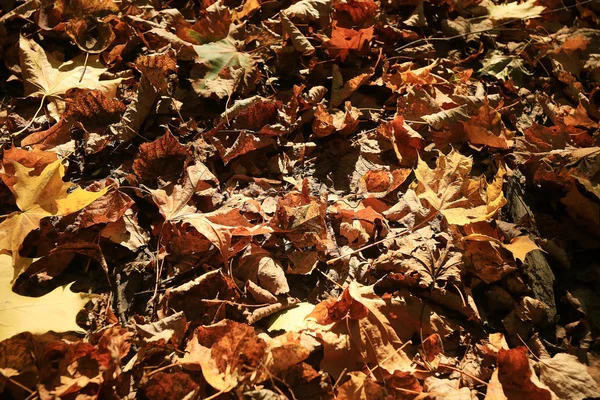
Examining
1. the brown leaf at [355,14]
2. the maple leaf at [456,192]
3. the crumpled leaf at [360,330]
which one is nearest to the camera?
the crumpled leaf at [360,330]

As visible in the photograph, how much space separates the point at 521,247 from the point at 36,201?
166 cm

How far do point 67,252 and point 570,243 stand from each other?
1.85 m

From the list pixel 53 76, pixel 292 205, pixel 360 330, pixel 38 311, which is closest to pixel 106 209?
pixel 38 311

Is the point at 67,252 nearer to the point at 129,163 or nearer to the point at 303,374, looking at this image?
the point at 129,163

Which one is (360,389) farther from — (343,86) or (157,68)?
(157,68)

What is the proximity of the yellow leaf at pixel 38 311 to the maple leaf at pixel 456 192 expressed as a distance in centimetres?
123

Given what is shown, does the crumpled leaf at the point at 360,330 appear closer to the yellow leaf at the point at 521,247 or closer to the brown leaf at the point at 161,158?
the yellow leaf at the point at 521,247

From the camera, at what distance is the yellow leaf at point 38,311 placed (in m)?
1.27

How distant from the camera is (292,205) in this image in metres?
1.69

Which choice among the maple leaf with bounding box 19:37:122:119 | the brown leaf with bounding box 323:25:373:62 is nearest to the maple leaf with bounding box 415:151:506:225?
the brown leaf with bounding box 323:25:373:62

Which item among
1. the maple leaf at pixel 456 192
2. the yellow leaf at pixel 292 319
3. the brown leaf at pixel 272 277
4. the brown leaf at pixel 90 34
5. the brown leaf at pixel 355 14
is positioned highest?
the brown leaf at pixel 355 14

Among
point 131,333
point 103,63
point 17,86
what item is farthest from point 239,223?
point 17,86

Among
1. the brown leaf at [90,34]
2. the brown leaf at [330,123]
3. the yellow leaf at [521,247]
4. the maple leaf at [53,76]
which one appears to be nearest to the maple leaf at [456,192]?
the yellow leaf at [521,247]

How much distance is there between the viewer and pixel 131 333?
1.36 metres
